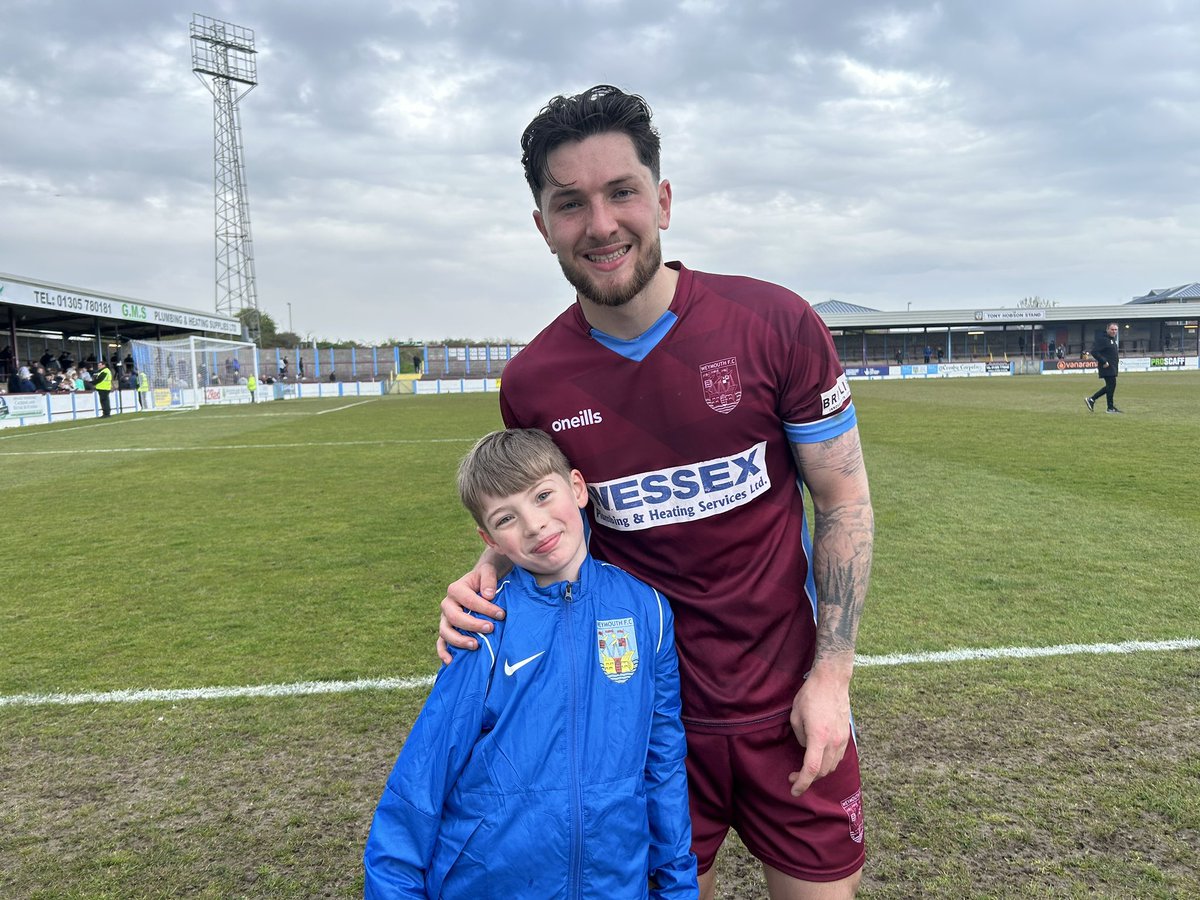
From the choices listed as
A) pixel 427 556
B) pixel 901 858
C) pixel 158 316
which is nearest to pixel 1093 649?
pixel 901 858

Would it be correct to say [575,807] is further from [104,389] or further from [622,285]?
[104,389]

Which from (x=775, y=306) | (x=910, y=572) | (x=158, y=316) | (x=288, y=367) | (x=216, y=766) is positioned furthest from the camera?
(x=288, y=367)

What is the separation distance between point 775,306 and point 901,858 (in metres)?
1.93

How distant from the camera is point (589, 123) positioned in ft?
5.77

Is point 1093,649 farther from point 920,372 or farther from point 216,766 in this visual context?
point 920,372

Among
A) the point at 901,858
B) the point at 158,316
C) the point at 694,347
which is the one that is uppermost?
the point at 158,316

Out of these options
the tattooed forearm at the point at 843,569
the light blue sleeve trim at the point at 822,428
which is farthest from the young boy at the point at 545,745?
the light blue sleeve trim at the point at 822,428

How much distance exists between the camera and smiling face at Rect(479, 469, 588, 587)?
5.86 ft

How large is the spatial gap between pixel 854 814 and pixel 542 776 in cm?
78

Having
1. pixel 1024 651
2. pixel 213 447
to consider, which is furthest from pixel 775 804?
Result: pixel 213 447

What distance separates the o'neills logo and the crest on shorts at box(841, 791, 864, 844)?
107 cm

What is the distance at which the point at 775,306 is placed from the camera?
1804mm

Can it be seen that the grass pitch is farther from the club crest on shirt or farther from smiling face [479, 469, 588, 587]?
the club crest on shirt

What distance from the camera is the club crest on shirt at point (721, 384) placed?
180 centimetres
